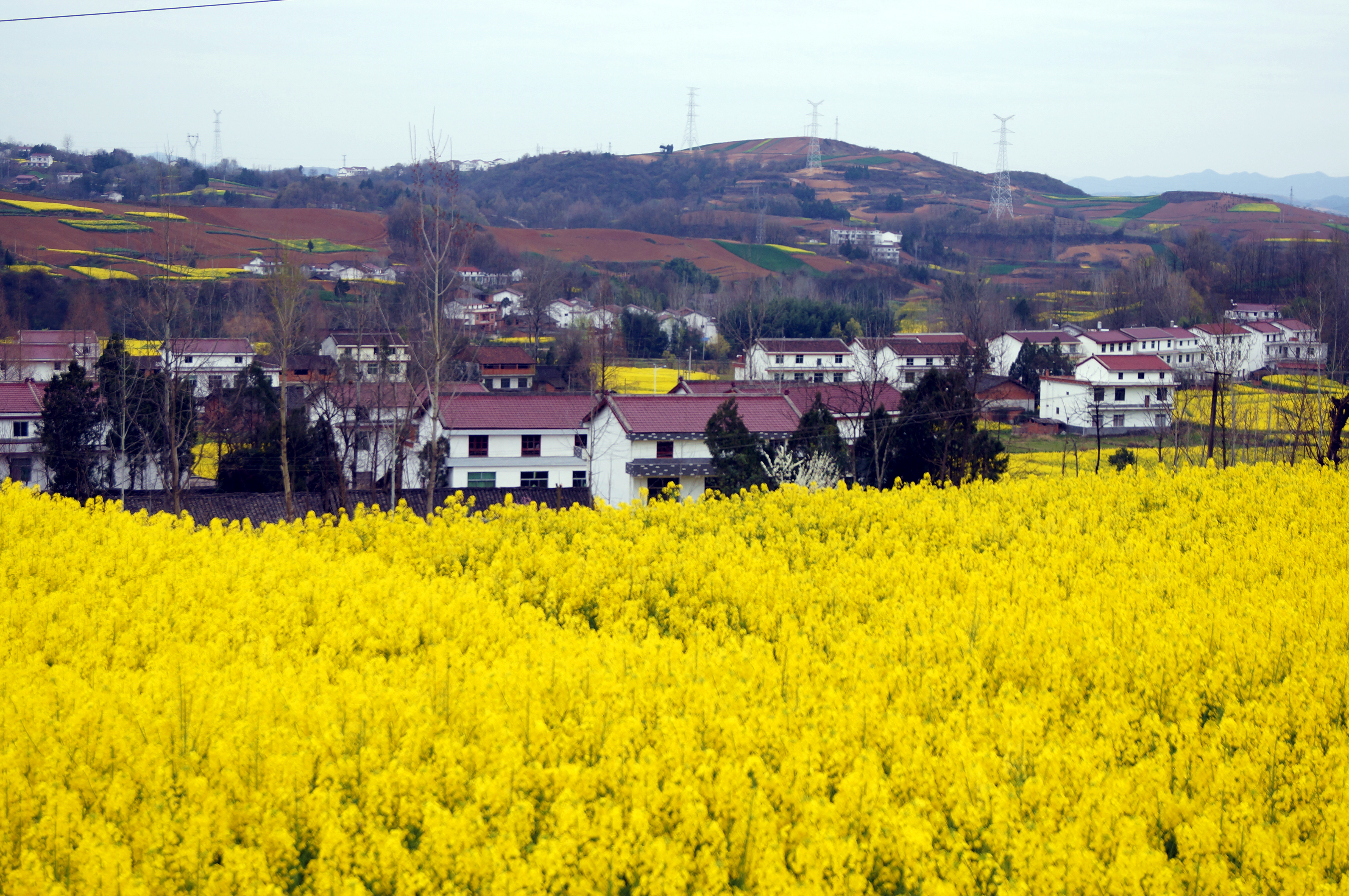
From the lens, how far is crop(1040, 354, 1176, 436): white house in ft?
133

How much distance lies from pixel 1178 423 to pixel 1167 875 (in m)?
30.7

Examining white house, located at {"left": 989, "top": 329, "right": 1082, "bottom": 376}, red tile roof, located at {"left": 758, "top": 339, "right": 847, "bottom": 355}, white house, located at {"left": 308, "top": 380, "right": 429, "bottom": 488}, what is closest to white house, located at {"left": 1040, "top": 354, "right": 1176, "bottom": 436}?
white house, located at {"left": 989, "top": 329, "right": 1082, "bottom": 376}

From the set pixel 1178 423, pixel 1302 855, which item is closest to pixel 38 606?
pixel 1302 855

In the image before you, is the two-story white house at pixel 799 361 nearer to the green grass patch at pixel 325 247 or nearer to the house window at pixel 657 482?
the house window at pixel 657 482

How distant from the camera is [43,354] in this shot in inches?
1464


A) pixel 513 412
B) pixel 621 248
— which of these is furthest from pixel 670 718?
pixel 621 248

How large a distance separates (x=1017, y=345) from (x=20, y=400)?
4286cm

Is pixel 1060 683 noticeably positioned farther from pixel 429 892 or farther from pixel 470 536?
pixel 470 536

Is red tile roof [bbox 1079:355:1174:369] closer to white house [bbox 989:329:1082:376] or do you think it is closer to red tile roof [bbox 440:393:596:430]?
white house [bbox 989:329:1082:376]

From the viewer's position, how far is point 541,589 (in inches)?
265

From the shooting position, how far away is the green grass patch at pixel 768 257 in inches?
3585

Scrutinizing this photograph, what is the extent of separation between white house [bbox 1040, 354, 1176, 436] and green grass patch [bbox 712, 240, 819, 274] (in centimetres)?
4787

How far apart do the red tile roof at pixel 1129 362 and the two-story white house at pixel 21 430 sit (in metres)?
36.2

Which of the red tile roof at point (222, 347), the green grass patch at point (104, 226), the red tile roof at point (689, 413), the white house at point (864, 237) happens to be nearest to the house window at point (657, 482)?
the red tile roof at point (689, 413)
